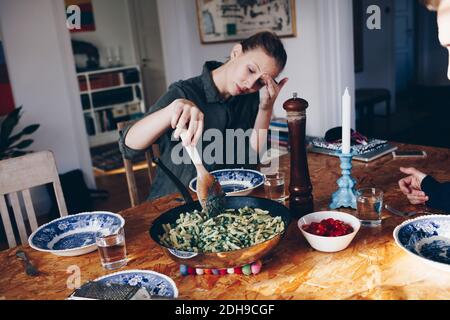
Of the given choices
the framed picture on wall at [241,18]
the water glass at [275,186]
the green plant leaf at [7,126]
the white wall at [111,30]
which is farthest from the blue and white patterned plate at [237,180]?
the white wall at [111,30]

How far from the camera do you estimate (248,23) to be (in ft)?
12.4

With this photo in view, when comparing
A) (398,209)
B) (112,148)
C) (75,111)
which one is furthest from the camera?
(112,148)

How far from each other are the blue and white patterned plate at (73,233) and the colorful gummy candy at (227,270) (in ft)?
1.01

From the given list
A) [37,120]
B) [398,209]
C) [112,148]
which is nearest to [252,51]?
[398,209]

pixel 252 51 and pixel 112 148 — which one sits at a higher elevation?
pixel 252 51

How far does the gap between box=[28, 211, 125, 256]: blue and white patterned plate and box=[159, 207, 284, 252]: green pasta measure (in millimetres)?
227

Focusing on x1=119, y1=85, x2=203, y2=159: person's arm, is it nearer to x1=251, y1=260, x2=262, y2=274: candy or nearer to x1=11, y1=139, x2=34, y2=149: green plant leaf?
x1=251, y1=260, x2=262, y2=274: candy

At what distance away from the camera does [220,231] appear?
1.12 metres

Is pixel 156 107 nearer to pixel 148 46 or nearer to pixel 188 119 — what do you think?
pixel 188 119

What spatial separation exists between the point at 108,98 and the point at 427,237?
577cm

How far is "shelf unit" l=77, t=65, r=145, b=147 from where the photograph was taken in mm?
6171

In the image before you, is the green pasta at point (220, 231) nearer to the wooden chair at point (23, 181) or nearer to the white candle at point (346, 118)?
the white candle at point (346, 118)
